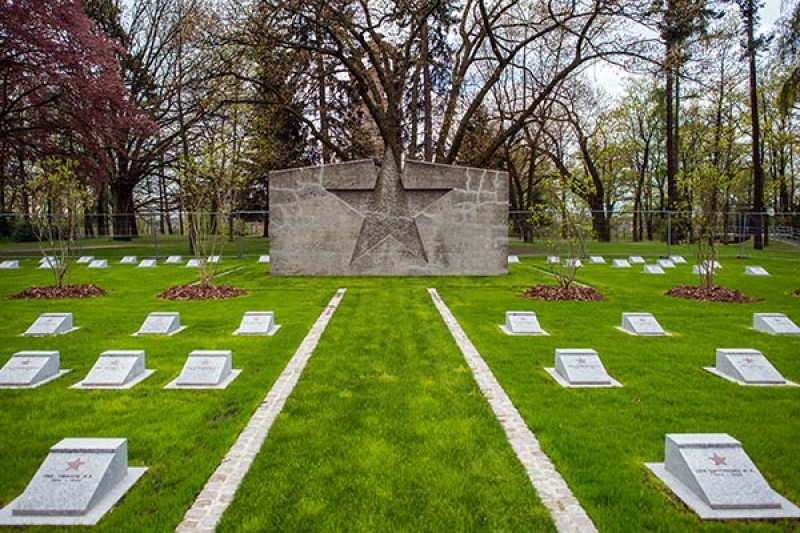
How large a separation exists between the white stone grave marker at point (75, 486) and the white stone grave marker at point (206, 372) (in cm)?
230

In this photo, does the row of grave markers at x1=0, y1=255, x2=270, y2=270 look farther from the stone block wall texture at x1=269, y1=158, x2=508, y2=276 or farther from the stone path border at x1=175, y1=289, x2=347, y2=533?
the stone path border at x1=175, y1=289, x2=347, y2=533

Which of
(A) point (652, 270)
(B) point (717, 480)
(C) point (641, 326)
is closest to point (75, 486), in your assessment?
(B) point (717, 480)

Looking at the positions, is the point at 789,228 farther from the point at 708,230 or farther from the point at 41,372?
the point at 41,372

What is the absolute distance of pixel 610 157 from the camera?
4316 centimetres

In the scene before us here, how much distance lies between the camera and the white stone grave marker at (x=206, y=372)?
→ 6176mm

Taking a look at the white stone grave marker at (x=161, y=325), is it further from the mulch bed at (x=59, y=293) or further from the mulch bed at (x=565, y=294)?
the mulch bed at (x=565, y=294)

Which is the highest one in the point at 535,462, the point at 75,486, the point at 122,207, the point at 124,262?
the point at 122,207

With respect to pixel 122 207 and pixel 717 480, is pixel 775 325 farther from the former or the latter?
pixel 122 207

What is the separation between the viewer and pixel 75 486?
3521mm

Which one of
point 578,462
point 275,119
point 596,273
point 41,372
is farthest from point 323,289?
point 275,119

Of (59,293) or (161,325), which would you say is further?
(59,293)

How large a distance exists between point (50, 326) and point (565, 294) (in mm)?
10063

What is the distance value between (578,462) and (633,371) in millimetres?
2979

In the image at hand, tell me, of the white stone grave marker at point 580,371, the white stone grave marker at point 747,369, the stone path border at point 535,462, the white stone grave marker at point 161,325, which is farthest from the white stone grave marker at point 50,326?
the white stone grave marker at point 747,369
